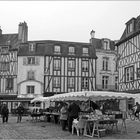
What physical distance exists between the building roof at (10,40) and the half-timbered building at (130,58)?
606 inches

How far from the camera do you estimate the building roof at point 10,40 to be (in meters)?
35.7

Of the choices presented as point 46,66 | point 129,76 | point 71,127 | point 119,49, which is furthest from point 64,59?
point 71,127

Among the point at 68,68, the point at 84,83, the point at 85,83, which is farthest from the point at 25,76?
the point at 85,83

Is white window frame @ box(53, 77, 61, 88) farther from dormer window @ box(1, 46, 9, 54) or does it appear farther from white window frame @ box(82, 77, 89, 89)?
dormer window @ box(1, 46, 9, 54)

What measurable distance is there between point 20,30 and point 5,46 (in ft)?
9.07

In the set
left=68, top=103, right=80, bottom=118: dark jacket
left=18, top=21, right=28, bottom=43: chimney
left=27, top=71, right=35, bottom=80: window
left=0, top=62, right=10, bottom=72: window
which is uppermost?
left=18, top=21, right=28, bottom=43: chimney

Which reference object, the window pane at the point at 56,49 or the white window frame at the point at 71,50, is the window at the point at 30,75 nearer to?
the window pane at the point at 56,49

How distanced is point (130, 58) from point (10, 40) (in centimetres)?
1860

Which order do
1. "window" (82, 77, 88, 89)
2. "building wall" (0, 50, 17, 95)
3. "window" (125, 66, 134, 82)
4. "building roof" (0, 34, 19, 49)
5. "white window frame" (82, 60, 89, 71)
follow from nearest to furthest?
"window" (125, 66, 134, 82) < "building wall" (0, 50, 17, 95) < "window" (82, 77, 88, 89) < "white window frame" (82, 60, 89, 71) < "building roof" (0, 34, 19, 49)

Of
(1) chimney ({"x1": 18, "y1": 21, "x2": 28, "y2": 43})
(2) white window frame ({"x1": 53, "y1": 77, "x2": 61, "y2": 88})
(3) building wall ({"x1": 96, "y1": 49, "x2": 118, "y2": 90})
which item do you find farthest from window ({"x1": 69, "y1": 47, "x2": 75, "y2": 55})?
(1) chimney ({"x1": 18, "y1": 21, "x2": 28, "y2": 43})

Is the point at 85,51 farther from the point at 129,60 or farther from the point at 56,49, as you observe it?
the point at 129,60

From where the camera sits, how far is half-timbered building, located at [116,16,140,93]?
21.1 metres

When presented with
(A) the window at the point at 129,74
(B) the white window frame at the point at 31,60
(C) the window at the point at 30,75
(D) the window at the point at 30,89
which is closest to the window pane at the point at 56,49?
(B) the white window frame at the point at 31,60

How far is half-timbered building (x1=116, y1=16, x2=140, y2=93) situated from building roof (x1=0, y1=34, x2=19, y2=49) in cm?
1538
